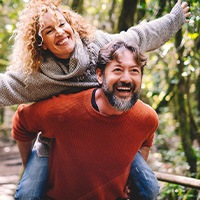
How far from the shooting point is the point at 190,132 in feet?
17.1

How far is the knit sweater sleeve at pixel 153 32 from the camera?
2525 mm

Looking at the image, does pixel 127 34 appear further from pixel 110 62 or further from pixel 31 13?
pixel 31 13

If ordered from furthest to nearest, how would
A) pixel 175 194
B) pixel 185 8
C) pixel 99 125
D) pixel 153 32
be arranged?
1. pixel 175 194
2. pixel 185 8
3. pixel 153 32
4. pixel 99 125

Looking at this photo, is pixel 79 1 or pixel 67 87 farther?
pixel 79 1

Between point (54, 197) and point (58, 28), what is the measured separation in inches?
48.4

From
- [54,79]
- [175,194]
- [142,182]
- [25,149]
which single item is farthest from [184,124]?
[54,79]

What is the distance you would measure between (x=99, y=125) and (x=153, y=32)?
0.82 metres

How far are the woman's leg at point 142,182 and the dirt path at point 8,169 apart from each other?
2447mm

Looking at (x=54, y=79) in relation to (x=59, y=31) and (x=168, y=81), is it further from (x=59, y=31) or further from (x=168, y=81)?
(x=168, y=81)

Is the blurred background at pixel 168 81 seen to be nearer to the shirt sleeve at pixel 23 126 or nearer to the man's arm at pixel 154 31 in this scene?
the man's arm at pixel 154 31

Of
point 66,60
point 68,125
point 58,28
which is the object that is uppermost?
point 58,28

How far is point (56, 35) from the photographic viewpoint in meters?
2.23

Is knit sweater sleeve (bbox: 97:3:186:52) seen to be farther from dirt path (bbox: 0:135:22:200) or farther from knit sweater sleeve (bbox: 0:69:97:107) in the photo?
dirt path (bbox: 0:135:22:200)

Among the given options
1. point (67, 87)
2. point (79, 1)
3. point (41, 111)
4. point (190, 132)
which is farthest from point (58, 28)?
Answer: point (190, 132)
